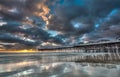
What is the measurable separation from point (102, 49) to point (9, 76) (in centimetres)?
12377

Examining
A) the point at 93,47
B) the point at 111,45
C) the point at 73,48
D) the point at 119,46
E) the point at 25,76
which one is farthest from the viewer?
the point at 73,48

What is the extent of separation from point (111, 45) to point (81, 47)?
60496mm

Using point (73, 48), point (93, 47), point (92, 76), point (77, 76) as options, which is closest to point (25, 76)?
point (77, 76)

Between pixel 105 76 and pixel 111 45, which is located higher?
pixel 111 45

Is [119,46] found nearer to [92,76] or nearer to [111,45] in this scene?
[111,45]

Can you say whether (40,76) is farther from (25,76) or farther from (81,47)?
(81,47)

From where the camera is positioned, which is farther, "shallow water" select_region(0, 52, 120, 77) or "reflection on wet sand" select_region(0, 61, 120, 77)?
"shallow water" select_region(0, 52, 120, 77)

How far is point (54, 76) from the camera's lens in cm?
1614

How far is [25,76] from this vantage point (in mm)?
15727

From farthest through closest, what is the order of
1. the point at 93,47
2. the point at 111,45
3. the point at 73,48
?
the point at 73,48 < the point at 93,47 < the point at 111,45

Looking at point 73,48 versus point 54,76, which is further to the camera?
point 73,48

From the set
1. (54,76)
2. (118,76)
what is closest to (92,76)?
(118,76)

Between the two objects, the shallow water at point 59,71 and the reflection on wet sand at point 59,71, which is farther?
the shallow water at point 59,71

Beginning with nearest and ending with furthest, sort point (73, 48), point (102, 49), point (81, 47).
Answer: point (102, 49) → point (81, 47) → point (73, 48)
